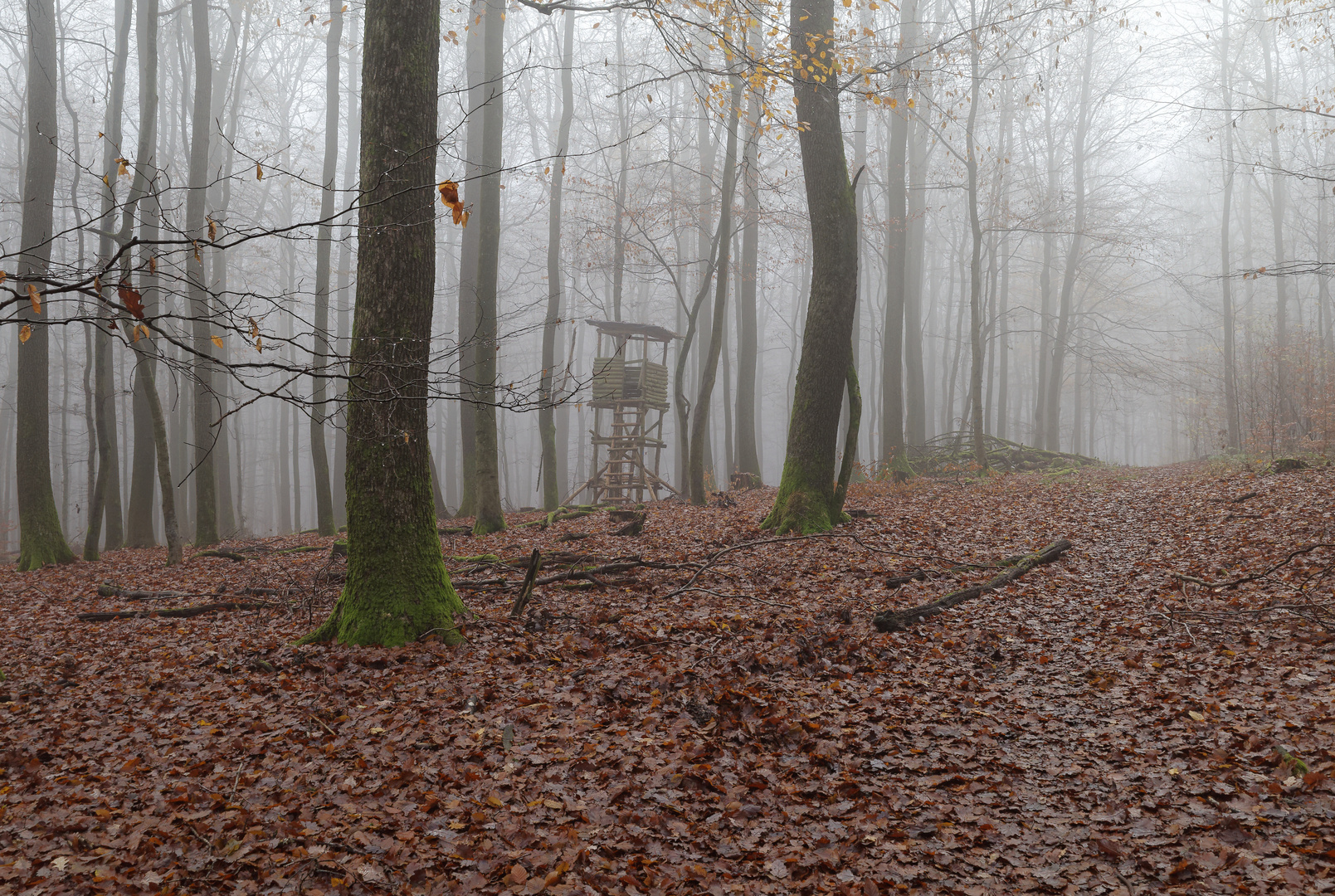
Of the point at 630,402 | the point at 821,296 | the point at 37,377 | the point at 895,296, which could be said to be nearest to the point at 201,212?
the point at 37,377

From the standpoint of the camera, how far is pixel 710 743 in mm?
4367

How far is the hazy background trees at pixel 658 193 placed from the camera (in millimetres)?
12250

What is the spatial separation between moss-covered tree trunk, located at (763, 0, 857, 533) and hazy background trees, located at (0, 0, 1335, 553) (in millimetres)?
525

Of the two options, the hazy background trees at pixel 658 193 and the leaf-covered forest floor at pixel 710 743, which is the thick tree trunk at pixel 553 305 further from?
the leaf-covered forest floor at pixel 710 743

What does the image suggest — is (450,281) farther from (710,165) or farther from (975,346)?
(975,346)

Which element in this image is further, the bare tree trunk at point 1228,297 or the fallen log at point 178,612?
the bare tree trunk at point 1228,297

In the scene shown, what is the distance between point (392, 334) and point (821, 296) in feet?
19.4

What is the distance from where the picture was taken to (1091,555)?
325 inches

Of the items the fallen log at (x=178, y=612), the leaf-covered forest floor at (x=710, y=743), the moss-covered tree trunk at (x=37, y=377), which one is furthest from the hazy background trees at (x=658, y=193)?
the leaf-covered forest floor at (x=710, y=743)

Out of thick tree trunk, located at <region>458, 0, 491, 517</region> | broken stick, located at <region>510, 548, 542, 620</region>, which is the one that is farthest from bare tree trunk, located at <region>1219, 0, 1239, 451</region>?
broken stick, located at <region>510, 548, 542, 620</region>

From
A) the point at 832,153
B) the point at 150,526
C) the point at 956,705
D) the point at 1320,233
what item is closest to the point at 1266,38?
the point at 1320,233

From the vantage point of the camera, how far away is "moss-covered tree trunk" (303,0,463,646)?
572 centimetres

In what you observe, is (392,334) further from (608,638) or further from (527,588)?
(608,638)

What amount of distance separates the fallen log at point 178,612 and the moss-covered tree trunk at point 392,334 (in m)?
2.12
